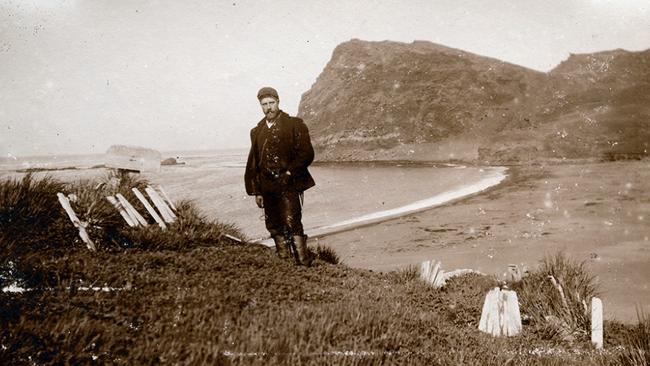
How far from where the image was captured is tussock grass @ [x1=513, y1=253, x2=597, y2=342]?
16.4 ft

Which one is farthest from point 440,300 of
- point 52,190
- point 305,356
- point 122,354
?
point 52,190

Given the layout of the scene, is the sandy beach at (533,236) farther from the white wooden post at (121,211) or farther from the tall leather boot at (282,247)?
the white wooden post at (121,211)

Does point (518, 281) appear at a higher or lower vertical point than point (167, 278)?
lower

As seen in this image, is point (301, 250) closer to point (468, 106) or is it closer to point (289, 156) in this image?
point (289, 156)

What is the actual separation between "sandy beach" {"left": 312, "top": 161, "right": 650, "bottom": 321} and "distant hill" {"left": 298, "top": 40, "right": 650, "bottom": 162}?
71.1ft

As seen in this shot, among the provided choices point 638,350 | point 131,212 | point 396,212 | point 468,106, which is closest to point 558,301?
point 638,350

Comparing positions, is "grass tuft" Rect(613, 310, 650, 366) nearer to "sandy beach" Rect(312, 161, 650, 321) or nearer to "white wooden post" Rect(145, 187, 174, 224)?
"sandy beach" Rect(312, 161, 650, 321)

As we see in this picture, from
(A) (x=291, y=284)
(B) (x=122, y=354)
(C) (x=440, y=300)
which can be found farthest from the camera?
(C) (x=440, y=300)

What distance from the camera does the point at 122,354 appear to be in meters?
2.65

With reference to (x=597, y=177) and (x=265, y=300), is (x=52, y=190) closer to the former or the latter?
(x=265, y=300)

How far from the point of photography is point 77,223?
564cm

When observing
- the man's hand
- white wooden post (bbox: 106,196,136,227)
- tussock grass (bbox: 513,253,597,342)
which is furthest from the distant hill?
white wooden post (bbox: 106,196,136,227)

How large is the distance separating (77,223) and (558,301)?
6278 mm

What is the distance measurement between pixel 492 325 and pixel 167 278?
354 cm
